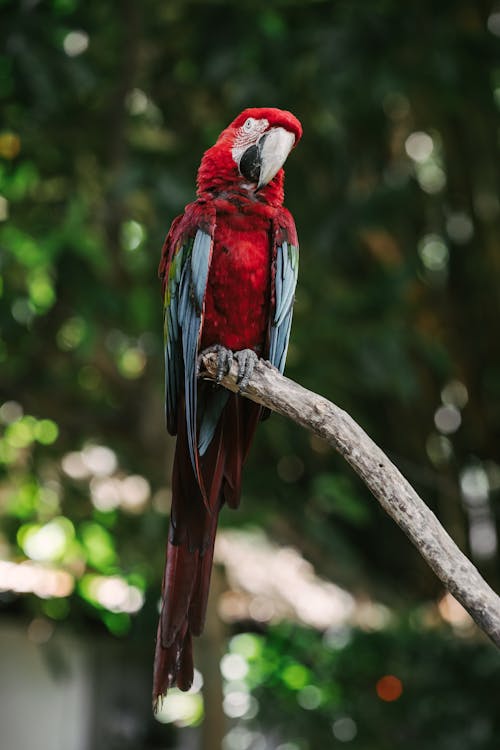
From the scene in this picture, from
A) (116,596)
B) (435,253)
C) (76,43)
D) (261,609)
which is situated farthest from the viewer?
(435,253)

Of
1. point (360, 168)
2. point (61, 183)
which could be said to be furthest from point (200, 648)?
point (360, 168)

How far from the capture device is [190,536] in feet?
3.25

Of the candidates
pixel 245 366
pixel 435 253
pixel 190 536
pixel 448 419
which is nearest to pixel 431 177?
pixel 435 253

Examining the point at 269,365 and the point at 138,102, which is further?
the point at 138,102

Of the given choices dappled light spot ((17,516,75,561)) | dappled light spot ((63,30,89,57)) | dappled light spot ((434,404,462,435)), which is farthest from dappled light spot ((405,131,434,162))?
dappled light spot ((17,516,75,561))

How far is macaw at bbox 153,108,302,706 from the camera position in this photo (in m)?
1.05

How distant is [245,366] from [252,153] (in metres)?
0.26

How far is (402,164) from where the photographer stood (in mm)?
3949

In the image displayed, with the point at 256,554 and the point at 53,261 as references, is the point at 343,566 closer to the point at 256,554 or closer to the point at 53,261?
the point at 256,554

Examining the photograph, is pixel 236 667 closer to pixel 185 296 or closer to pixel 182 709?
pixel 182 709

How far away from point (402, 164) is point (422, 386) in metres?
0.97

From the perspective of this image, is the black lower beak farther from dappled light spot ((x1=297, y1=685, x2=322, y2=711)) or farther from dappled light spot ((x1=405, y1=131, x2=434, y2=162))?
dappled light spot ((x1=405, y1=131, x2=434, y2=162))

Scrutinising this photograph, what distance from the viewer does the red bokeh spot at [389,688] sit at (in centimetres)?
353

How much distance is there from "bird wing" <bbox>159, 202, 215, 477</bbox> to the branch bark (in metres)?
0.04
